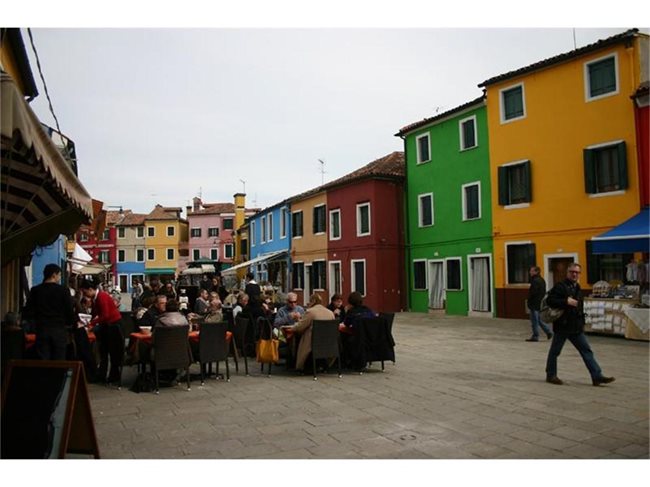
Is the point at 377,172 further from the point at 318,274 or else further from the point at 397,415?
the point at 397,415

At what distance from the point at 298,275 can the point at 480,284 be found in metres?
11.8

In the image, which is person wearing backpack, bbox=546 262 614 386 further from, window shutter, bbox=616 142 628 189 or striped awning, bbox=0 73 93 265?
window shutter, bbox=616 142 628 189

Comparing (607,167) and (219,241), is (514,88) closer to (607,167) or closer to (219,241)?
(607,167)

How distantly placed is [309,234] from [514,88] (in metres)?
12.6

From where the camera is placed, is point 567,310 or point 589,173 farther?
point 589,173

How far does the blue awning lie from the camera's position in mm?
10680

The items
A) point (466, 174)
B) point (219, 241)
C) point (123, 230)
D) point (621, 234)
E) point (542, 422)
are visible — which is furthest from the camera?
point (123, 230)

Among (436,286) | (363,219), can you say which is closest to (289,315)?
(436,286)

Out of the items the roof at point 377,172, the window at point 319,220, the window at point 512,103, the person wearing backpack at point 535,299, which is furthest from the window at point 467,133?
the window at point 319,220

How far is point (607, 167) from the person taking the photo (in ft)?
44.3

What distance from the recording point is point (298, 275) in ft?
87.8

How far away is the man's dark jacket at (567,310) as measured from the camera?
621 cm

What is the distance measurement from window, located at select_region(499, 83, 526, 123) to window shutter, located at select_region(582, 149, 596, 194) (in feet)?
8.76

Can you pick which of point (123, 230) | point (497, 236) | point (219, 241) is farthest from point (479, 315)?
point (123, 230)
